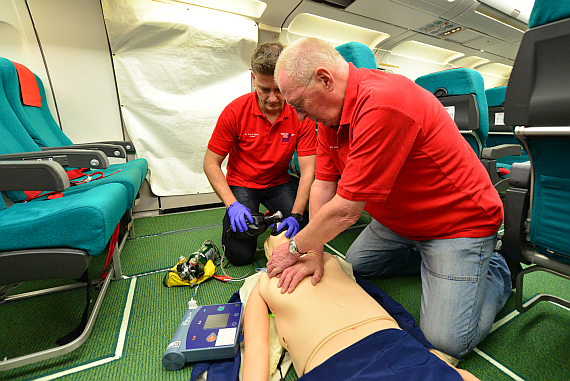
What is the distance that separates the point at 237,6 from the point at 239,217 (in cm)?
280

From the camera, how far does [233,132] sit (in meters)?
2.19

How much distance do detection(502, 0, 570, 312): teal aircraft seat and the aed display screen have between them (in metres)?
1.31

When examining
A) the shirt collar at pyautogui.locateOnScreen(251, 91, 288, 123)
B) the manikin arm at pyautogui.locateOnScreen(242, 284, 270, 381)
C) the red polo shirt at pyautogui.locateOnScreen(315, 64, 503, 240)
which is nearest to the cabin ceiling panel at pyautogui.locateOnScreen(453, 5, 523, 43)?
the shirt collar at pyautogui.locateOnScreen(251, 91, 288, 123)

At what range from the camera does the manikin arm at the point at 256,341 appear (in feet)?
3.18

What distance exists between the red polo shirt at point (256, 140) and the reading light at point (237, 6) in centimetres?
171

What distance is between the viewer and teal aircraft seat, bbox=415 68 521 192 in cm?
226

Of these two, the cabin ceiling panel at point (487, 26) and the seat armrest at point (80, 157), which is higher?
the cabin ceiling panel at point (487, 26)

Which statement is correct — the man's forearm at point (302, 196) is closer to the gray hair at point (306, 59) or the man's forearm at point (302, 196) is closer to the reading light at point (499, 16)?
the gray hair at point (306, 59)

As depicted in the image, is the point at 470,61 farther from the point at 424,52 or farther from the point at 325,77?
the point at 325,77

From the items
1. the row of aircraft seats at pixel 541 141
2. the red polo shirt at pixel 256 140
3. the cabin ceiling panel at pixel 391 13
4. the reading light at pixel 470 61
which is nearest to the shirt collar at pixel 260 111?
the red polo shirt at pixel 256 140

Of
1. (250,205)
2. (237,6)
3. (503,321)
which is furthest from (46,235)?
(237,6)

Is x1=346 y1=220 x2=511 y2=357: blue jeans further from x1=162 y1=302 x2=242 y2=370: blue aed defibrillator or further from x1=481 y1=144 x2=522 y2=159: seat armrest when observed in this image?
x1=481 y1=144 x2=522 y2=159: seat armrest

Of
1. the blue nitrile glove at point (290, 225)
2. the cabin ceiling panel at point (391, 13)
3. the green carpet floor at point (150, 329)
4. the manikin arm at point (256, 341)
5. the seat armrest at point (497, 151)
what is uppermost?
the cabin ceiling panel at point (391, 13)

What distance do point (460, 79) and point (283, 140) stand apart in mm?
1764
